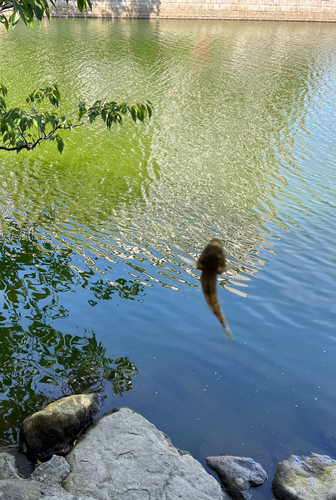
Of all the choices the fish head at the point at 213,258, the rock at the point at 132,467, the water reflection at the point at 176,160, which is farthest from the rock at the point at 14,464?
the water reflection at the point at 176,160

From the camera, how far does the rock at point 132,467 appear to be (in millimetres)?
4408

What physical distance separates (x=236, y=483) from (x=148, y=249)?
5166 millimetres

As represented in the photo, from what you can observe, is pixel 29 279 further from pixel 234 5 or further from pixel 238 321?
pixel 234 5

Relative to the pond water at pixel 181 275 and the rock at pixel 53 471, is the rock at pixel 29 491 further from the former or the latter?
the pond water at pixel 181 275

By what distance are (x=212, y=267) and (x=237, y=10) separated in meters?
52.4

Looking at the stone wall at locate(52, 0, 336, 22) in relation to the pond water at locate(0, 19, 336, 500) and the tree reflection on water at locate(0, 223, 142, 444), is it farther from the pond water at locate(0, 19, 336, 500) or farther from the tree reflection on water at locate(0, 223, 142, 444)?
the tree reflection on water at locate(0, 223, 142, 444)

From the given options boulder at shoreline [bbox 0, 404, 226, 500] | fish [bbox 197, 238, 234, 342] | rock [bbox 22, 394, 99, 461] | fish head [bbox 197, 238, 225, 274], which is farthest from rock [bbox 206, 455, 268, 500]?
fish head [bbox 197, 238, 225, 274]

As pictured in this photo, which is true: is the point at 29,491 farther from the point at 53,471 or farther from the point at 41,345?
the point at 41,345

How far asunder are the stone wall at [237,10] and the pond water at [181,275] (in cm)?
3219

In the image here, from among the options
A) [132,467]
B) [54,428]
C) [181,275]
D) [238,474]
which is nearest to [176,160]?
[181,275]

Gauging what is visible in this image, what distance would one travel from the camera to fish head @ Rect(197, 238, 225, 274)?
7.07 ft

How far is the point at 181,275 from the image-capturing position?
28.3ft

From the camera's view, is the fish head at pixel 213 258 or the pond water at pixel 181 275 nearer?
the fish head at pixel 213 258

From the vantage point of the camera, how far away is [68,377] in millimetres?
A: 6227
